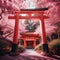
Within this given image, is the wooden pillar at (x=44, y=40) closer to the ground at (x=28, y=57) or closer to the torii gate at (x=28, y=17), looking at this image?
the torii gate at (x=28, y=17)

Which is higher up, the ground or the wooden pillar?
the wooden pillar

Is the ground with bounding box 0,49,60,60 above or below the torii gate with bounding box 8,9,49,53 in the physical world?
below

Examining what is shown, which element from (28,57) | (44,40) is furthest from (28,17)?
(28,57)

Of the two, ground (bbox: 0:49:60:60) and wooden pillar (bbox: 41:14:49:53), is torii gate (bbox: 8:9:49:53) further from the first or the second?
ground (bbox: 0:49:60:60)

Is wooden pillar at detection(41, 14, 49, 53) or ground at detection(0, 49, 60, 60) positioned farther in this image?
wooden pillar at detection(41, 14, 49, 53)

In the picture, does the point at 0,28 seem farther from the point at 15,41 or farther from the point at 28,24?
the point at 28,24

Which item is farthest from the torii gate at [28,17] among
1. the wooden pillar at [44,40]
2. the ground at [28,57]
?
the ground at [28,57]

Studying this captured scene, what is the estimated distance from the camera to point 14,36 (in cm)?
264

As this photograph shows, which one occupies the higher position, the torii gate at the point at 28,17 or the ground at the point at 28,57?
the torii gate at the point at 28,17

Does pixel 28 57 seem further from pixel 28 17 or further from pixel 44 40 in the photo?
pixel 28 17

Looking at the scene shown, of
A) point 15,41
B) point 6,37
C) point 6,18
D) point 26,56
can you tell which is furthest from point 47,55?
point 6,18

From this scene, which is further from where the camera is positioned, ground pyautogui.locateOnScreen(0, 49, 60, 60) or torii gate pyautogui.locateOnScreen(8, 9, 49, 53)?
torii gate pyautogui.locateOnScreen(8, 9, 49, 53)

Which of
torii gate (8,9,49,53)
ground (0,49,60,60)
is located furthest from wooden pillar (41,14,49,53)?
ground (0,49,60,60)

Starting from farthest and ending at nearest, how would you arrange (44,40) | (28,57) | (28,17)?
(28,17) < (44,40) < (28,57)
